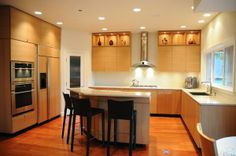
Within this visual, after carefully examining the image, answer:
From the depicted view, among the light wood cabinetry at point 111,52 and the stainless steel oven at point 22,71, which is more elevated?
the light wood cabinetry at point 111,52

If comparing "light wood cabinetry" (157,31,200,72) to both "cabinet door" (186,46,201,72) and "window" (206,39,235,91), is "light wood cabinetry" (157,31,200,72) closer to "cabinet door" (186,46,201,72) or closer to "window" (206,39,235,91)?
"cabinet door" (186,46,201,72)

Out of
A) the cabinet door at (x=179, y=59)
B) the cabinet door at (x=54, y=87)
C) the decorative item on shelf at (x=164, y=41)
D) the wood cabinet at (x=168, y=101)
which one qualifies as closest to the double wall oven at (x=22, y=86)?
the cabinet door at (x=54, y=87)

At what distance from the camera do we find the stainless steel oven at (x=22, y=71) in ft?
13.4

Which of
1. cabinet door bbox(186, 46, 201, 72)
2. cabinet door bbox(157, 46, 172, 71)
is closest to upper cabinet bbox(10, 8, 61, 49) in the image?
cabinet door bbox(157, 46, 172, 71)

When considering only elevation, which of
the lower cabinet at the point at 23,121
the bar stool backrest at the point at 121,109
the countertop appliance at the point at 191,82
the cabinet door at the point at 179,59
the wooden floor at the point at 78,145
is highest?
the cabinet door at the point at 179,59

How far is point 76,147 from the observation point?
3.69 metres

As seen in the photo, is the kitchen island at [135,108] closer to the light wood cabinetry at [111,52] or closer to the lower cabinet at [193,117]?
the lower cabinet at [193,117]

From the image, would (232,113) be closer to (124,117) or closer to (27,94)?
(124,117)

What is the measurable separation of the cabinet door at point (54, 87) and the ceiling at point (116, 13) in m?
1.19

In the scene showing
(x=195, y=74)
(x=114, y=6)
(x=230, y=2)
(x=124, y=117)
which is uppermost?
(x=114, y=6)

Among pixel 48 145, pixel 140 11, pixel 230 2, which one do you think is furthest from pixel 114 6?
pixel 48 145

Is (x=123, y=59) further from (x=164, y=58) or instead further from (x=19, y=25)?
(x=19, y=25)

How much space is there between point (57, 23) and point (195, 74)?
4.67 m

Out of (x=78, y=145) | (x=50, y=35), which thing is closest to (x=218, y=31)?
(x=78, y=145)
